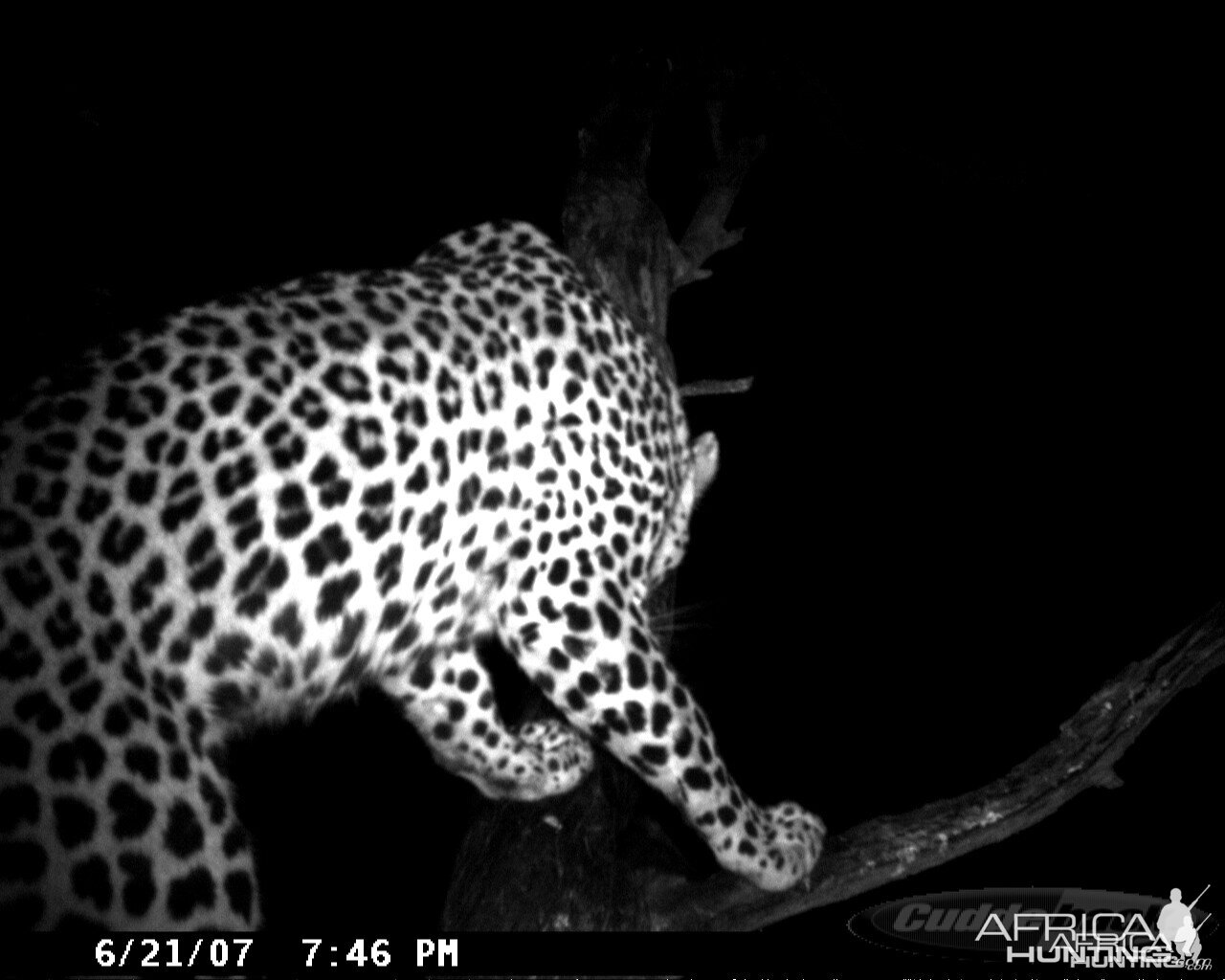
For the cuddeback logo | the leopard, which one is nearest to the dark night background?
the cuddeback logo

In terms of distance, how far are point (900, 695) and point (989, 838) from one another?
3266 millimetres

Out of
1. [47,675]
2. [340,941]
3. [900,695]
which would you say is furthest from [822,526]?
[47,675]

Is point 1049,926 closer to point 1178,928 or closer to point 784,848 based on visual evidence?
point 1178,928

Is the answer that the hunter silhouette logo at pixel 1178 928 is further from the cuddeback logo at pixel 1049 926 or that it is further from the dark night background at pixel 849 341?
the dark night background at pixel 849 341

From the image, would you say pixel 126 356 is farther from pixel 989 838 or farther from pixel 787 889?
pixel 989 838

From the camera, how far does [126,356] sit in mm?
1377

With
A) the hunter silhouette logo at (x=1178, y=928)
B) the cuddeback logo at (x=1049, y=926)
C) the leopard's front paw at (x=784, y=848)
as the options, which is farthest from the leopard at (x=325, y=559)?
the hunter silhouette logo at (x=1178, y=928)

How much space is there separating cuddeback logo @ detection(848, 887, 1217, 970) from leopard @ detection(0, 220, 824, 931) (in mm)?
300

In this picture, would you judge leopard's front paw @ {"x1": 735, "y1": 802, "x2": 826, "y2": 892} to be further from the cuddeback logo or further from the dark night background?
the dark night background

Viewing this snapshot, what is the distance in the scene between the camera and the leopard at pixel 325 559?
3.71 ft

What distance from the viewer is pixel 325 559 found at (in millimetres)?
1412

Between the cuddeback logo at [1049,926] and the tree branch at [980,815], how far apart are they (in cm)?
13

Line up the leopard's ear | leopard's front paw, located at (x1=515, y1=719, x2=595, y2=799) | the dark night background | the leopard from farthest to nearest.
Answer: the dark night background → the leopard's ear → leopard's front paw, located at (x1=515, y1=719, x2=595, y2=799) → the leopard

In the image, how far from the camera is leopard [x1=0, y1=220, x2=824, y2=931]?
113 centimetres
